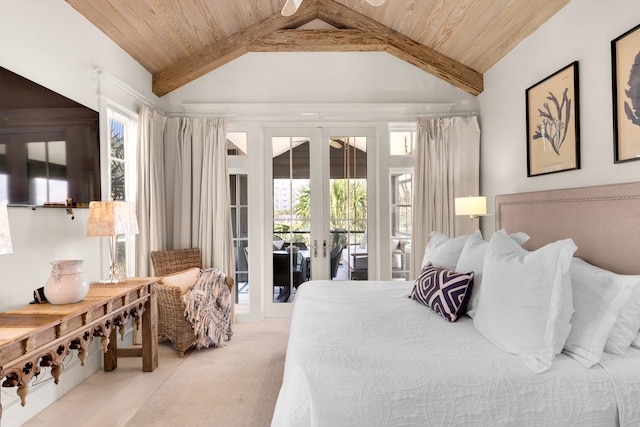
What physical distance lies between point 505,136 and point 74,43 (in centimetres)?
377

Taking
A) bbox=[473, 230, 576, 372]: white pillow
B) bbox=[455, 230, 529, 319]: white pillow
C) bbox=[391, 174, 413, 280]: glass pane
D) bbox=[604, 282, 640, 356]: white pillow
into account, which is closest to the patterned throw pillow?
bbox=[455, 230, 529, 319]: white pillow

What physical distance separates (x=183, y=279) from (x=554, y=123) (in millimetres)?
3432

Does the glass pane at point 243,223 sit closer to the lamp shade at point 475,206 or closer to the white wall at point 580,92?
the lamp shade at point 475,206

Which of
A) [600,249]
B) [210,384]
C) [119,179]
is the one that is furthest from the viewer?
[119,179]

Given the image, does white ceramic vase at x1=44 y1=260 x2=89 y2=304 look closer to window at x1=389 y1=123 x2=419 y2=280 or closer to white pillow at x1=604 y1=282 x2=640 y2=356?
white pillow at x1=604 y1=282 x2=640 y2=356

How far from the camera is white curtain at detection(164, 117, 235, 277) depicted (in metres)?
3.82

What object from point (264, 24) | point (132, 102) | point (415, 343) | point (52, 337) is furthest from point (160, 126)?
point (415, 343)

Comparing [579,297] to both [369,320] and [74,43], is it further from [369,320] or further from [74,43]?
[74,43]

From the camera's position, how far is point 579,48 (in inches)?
94.0

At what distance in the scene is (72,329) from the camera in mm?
1807

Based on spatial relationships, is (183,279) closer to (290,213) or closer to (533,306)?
(290,213)

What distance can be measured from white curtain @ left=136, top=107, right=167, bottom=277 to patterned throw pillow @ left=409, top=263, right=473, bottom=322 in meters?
2.60

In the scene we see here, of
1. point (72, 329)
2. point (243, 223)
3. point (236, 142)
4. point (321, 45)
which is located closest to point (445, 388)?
point (72, 329)

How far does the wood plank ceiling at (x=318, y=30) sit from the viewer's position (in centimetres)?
283
